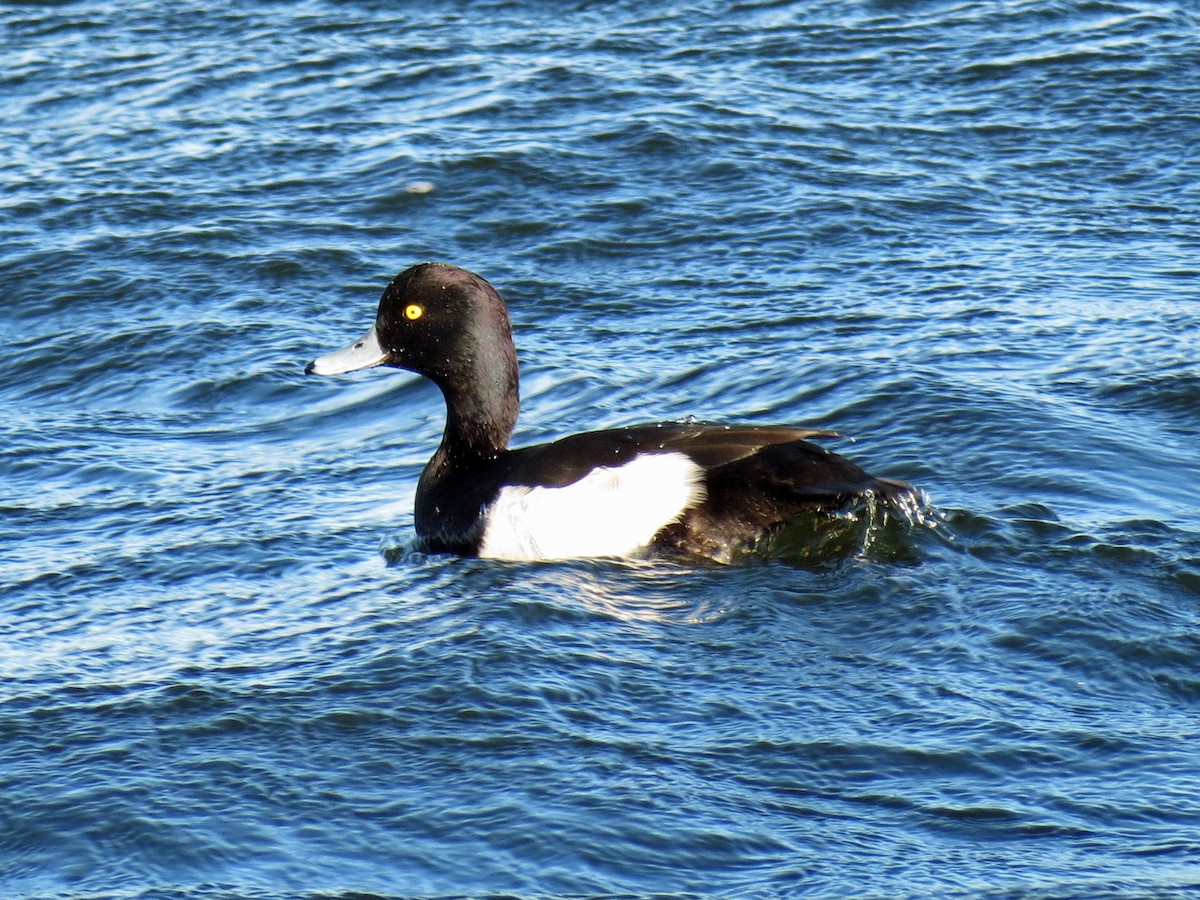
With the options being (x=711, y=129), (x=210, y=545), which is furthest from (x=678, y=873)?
(x=711, y=129)

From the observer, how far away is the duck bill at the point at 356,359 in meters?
7.21

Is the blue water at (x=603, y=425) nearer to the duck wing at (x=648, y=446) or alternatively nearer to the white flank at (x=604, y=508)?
the white flank at (x=604, y=508)

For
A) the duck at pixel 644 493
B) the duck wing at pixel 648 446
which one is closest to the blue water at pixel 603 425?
the duck at pixel 644 493

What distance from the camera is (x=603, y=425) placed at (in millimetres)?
7590

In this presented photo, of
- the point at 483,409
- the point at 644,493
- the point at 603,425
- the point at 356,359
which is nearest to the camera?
the point at 644,493

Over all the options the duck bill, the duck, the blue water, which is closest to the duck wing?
the duck

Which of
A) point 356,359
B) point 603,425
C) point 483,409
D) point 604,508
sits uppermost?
point 356,359

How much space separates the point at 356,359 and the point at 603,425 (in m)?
1.01

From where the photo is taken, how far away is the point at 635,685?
5.16 metres

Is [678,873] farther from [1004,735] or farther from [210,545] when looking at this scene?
[210,545]

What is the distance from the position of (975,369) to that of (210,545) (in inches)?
121

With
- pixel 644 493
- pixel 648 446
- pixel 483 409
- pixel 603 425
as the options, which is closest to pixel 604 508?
pixel 644 493

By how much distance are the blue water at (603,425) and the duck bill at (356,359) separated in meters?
0.43

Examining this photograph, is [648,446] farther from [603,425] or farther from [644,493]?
[603,425]
